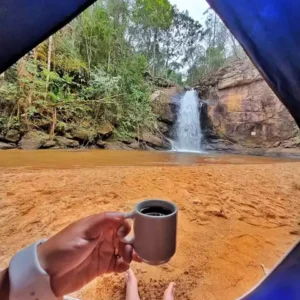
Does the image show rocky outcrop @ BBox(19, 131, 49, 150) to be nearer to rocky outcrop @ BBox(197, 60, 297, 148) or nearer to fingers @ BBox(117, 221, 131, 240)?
rocky outcrop @ BBox(197, 60, 297, 148)

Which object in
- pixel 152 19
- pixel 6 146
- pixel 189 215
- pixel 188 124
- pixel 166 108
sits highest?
pixel 152 19

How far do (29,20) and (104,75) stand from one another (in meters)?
3.42

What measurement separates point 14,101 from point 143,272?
341 centimetres

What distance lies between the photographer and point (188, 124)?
5426 mm

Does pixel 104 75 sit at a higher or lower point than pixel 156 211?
higher

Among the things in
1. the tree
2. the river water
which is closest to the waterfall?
the tree

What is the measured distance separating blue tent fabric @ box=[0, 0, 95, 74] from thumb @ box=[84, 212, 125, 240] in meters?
0.38

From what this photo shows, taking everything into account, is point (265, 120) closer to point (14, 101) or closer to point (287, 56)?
point (14, 101)

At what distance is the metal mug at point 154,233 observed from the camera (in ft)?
1.04

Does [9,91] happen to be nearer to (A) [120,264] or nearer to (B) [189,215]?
(B) [189,215]

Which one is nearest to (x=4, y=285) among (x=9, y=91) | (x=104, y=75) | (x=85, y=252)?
(x=85, y=252)

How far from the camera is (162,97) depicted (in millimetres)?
5000

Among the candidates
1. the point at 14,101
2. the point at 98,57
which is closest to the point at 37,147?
the point at 14,101

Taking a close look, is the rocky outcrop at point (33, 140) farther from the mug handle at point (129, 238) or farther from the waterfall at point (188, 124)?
the mug handle at point (129, 238)
